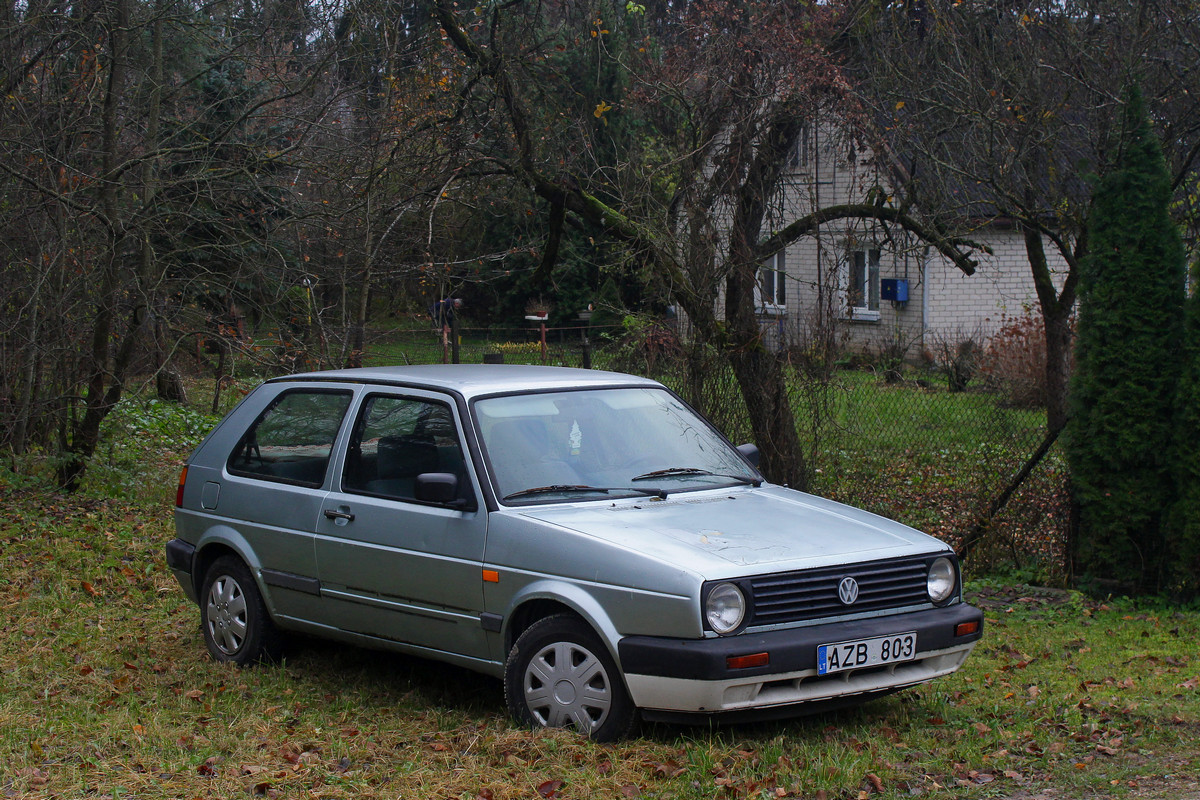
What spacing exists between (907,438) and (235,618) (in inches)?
249

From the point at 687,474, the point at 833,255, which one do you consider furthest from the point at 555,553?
the point at 833,255

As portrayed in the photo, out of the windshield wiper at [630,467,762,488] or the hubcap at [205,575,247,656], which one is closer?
the windshield wiper at [630,467,762,488]

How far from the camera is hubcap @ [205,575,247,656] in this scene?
6.61 m

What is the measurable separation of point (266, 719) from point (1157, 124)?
8593mm

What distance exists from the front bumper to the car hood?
0.28m

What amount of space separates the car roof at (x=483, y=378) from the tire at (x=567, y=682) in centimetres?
136

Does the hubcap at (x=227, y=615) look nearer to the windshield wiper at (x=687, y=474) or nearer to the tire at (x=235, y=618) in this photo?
the tire at (x=235, y=618)

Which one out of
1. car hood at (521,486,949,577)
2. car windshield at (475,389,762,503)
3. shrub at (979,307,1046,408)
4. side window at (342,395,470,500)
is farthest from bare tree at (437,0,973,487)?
car hood at (521,486,949,577)

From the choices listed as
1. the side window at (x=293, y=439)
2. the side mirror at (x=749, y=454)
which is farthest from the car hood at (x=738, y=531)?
the side window at (x=293, y=439)

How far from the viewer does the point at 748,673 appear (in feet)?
14.8

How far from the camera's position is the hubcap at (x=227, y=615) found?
21.7 ft

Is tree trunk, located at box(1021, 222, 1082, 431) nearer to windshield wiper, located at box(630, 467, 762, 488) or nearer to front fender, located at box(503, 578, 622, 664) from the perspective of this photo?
windshield wiper, located at box(630, 467, 762, 488)

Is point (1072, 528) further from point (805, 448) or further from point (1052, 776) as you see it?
point (1052, 776)

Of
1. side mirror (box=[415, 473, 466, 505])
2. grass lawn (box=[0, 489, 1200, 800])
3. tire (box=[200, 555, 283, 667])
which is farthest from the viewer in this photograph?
tire (box=[200, 555, 283, 667])
